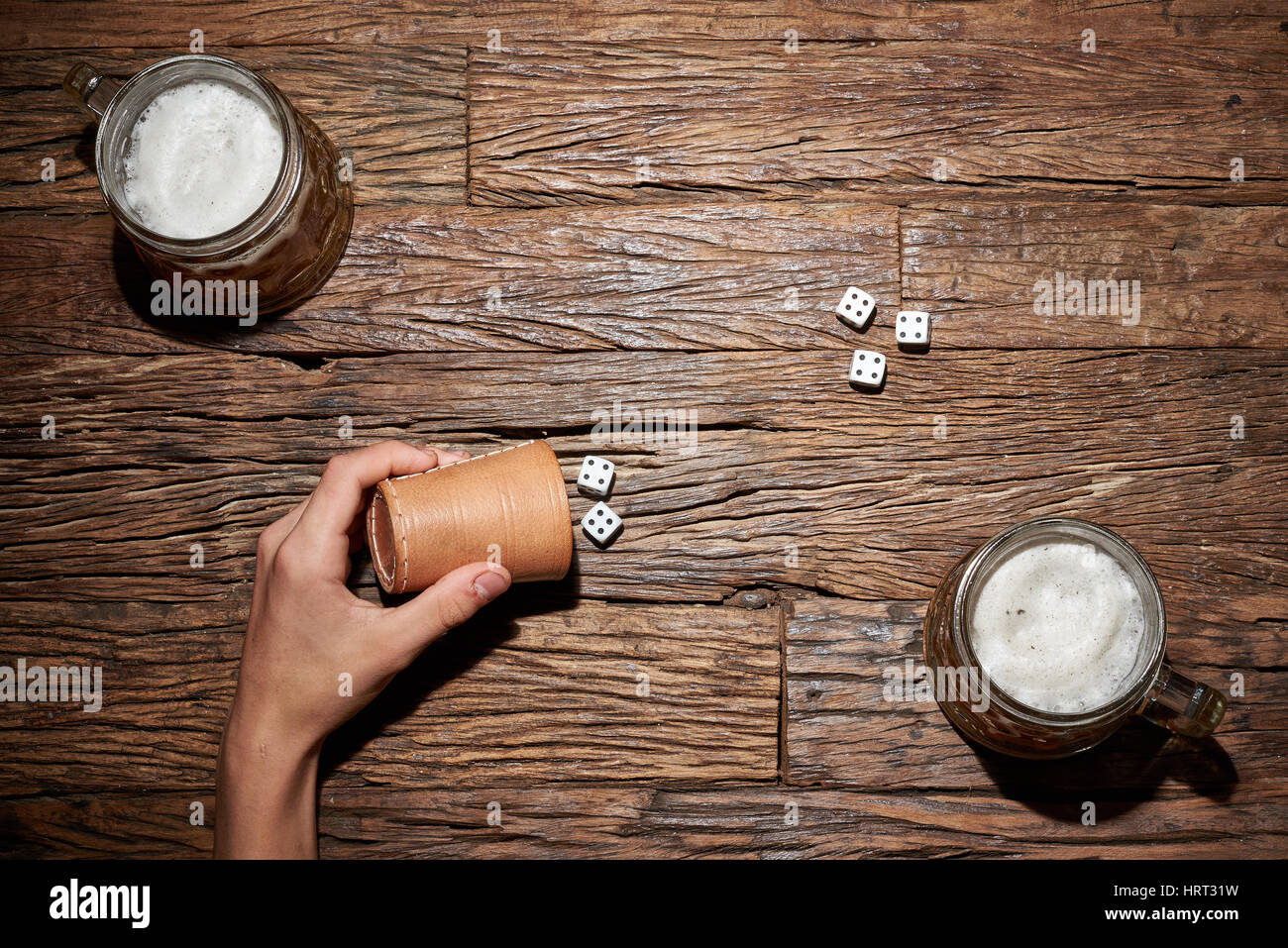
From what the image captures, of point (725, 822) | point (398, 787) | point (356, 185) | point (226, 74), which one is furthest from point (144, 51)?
point (725, 822)

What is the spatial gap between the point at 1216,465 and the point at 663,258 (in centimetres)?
133

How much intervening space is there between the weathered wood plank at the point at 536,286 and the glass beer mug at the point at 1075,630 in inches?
23.7

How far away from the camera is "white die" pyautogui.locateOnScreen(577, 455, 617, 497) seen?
6.46 feet

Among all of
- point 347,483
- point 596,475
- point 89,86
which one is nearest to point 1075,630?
point 596,475

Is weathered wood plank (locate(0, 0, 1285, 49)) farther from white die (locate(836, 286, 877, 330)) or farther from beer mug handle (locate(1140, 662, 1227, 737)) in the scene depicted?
beer mug handle (locate(1140, 662, 1227, 737))

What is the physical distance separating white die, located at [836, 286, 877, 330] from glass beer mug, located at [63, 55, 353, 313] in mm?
1154

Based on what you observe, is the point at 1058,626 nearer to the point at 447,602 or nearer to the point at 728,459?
the point at 728,459

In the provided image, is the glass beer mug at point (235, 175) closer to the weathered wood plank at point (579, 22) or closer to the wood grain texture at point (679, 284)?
the wood grain texture at point (679, 284)

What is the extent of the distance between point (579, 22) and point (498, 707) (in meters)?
1.58

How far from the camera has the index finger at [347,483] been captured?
1.82 m

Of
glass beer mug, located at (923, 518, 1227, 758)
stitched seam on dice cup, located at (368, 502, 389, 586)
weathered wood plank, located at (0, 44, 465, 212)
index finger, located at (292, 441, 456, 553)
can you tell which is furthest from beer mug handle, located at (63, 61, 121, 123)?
glass beer mug, located at (923, 518, 1227, 758)

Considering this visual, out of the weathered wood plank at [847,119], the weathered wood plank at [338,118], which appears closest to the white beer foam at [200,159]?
the weathered wood plank at [338,118]

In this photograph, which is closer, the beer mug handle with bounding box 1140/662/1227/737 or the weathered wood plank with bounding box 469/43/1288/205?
the beer mug handle with bounding box 1140/662/1227/737

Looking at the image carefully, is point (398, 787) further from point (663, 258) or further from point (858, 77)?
point (858, 77)
